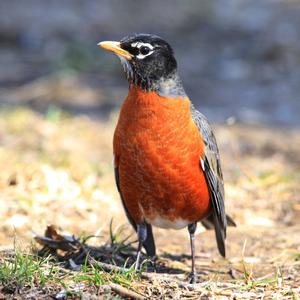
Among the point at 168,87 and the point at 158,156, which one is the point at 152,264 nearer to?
the point at 158,156

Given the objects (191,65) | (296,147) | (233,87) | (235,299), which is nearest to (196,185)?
(235,299)

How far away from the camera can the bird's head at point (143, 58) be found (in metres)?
4.78

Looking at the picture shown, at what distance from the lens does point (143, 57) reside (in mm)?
4789

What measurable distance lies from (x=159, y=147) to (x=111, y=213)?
1.86 m

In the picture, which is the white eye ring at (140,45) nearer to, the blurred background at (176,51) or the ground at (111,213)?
the ground at (111,213)

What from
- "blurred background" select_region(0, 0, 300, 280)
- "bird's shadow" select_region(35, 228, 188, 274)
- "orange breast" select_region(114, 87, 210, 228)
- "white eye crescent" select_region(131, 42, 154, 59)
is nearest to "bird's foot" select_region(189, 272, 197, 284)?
"bird's shadow" select_region(35, 228, 188, 274)

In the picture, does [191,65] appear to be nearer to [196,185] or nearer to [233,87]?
[233,87]

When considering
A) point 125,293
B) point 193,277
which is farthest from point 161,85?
point 125,293

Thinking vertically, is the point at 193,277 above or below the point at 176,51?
below

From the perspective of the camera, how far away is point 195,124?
4781 millimetres

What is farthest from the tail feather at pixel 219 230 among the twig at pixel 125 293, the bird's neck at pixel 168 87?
the twig at pixel 125 293

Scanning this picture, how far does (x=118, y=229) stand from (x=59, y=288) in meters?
1.73

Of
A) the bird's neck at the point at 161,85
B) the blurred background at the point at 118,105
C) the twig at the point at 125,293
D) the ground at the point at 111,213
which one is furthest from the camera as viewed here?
the blurred background at the point at 118,105

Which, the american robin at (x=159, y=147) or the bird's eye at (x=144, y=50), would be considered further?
the bird's eye at (x=144, y=50)
